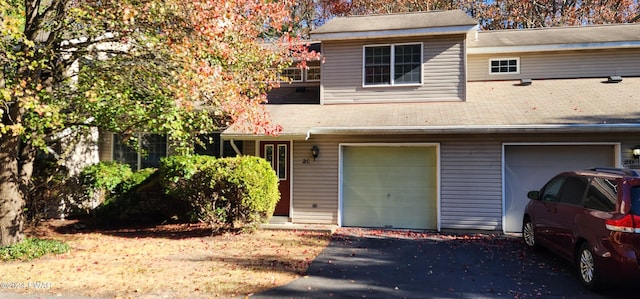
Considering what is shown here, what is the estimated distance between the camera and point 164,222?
36.6 feet

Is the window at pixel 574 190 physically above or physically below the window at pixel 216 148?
below

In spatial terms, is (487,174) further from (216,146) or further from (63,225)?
(63,225)

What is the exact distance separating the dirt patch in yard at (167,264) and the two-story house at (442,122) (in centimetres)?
197

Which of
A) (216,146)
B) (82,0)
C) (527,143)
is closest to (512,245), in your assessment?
(527,143)

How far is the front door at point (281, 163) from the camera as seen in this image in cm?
1079

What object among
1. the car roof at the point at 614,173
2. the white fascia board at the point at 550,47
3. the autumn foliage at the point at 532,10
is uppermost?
the autumn foliage at the point at 532,10

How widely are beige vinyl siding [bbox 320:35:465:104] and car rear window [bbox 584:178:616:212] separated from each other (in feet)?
18.6

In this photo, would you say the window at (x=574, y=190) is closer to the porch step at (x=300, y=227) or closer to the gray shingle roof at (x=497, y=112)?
the gray shingle roof at (x=497, y=112)

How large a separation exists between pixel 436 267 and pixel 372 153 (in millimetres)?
4265

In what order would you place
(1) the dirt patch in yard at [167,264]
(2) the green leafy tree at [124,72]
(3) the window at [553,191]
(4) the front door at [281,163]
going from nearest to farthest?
(1) the dirt patch in yard at [167,264] → (2) the green leafy tree at [124,72] → (3) the window at [553,191] → (4) the front door at [281,163]

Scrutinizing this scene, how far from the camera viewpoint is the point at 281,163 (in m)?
10.9

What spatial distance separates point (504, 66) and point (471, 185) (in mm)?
5246

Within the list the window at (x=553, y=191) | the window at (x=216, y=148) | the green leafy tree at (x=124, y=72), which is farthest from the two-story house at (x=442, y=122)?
the green leafy tree at (x=124, y=72)

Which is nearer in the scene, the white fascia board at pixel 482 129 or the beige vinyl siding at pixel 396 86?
the white fascia board at pixel 482 129
